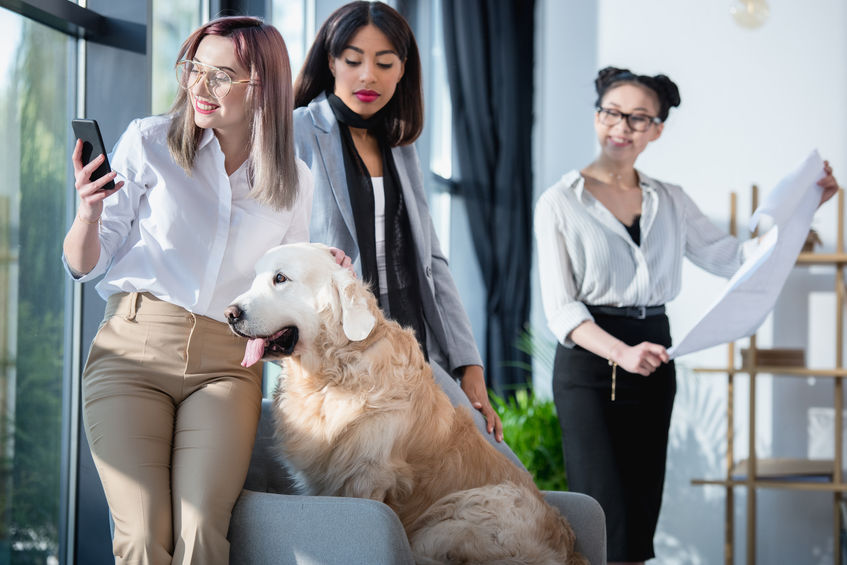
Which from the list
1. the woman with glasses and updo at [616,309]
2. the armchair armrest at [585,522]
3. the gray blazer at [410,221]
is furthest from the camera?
the woman with glasses and updo at [616,309]

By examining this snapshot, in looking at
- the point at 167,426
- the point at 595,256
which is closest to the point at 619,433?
the point at 595,256

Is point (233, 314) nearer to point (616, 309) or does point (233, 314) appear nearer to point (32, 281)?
point (32, 281)

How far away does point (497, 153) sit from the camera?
4.94m

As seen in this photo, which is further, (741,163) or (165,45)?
(741,163)

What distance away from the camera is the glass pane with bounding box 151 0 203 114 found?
258cm

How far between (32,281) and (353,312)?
1131mm

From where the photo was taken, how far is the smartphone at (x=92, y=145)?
4.85 feet

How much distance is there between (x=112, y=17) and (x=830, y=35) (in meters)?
3.44

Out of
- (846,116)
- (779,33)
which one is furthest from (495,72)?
(846,116)

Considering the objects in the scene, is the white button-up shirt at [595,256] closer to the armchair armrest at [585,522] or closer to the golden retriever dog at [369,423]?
Result: the armchair armrest at [585,522]

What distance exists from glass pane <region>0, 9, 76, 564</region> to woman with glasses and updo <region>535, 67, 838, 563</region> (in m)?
1.43

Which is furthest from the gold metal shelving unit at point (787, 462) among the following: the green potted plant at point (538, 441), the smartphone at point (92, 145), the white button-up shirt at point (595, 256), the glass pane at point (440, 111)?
the smartphone at point (92, 145)

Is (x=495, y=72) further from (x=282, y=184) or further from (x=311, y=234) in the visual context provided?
(x=282, y=184)

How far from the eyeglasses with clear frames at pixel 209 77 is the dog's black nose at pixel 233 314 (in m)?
0.43
